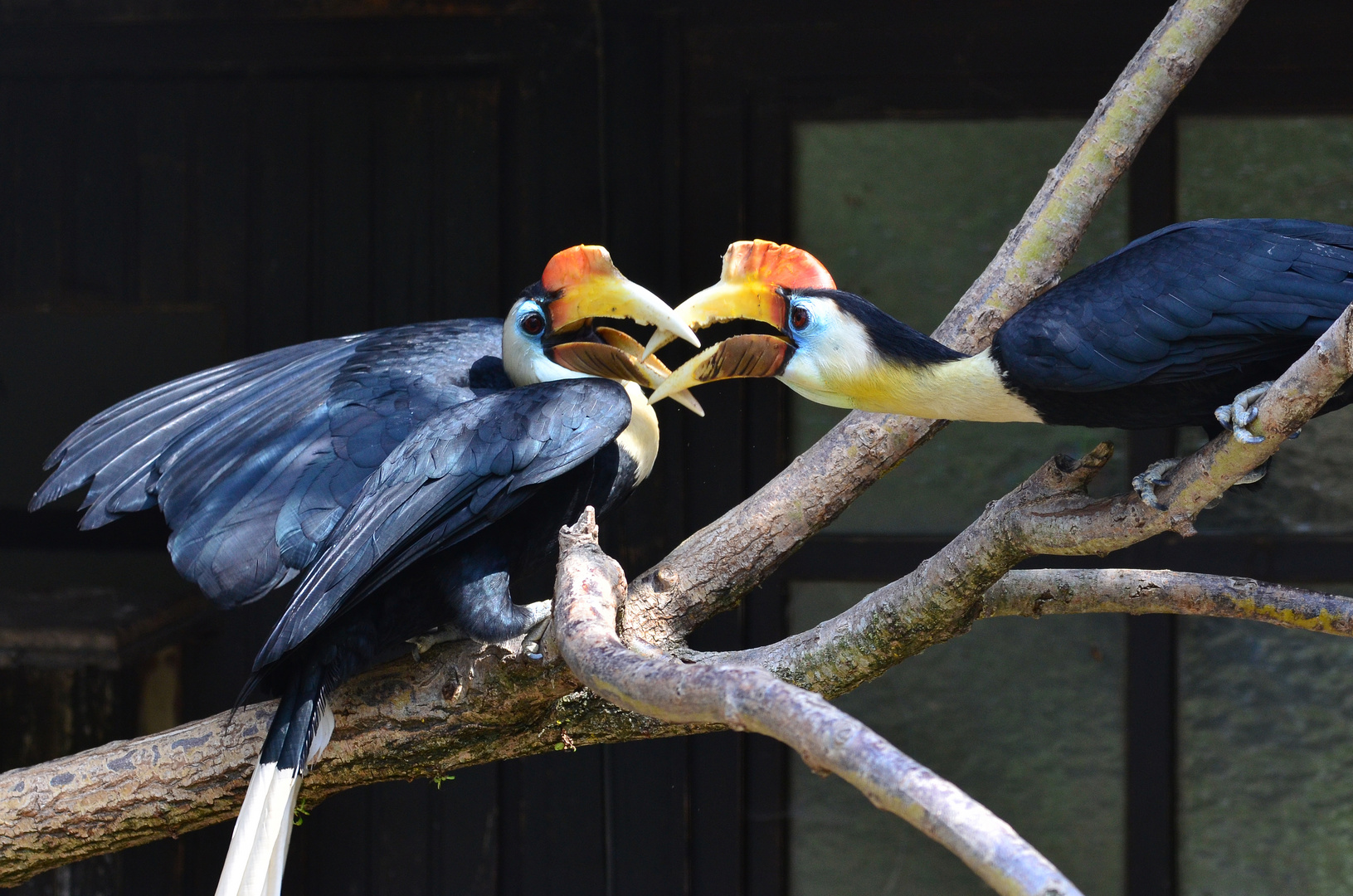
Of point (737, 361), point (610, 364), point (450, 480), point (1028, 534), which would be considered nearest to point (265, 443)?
point (450, 480)

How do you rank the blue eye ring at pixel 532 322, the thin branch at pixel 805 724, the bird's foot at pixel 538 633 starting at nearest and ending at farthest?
the thin branch at pixel 805 724 → the bird's foot at pixel 538 633 → the blue eye ring at pixel 532 322

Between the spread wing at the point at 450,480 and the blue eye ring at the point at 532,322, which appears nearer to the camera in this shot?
the spread wing at the point at 450,480

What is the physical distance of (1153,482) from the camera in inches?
59.9

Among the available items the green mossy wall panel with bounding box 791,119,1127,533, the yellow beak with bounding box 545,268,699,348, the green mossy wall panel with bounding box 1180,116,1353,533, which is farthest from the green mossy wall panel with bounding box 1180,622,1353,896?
the yellow beak with bounding box 545,268,699,348

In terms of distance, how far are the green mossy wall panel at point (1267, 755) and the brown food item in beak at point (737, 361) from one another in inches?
61.0

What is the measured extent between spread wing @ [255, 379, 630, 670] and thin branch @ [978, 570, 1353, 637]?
1.98 ft

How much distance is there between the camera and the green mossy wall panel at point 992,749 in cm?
287

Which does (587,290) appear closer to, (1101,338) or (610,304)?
(610,304)

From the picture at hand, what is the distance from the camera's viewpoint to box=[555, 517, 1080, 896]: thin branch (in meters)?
0.93

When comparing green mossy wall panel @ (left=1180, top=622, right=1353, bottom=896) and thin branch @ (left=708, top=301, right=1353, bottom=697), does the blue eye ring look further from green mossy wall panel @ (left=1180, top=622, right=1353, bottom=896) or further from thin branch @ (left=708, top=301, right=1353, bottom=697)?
green mossy wall panel @ (left=1180, top=622, right=1353, bottom=896)

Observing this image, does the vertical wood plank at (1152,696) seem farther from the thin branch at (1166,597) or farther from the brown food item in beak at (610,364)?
the brown food item in beak at (610,364)

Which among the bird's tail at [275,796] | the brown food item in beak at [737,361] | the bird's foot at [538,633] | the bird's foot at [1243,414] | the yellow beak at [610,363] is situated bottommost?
the bird's tail at [275,796]

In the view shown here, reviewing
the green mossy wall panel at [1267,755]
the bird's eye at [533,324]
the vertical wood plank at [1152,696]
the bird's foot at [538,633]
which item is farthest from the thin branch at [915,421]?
the green mossy wall panel at [1267,755]

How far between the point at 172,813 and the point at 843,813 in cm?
166
